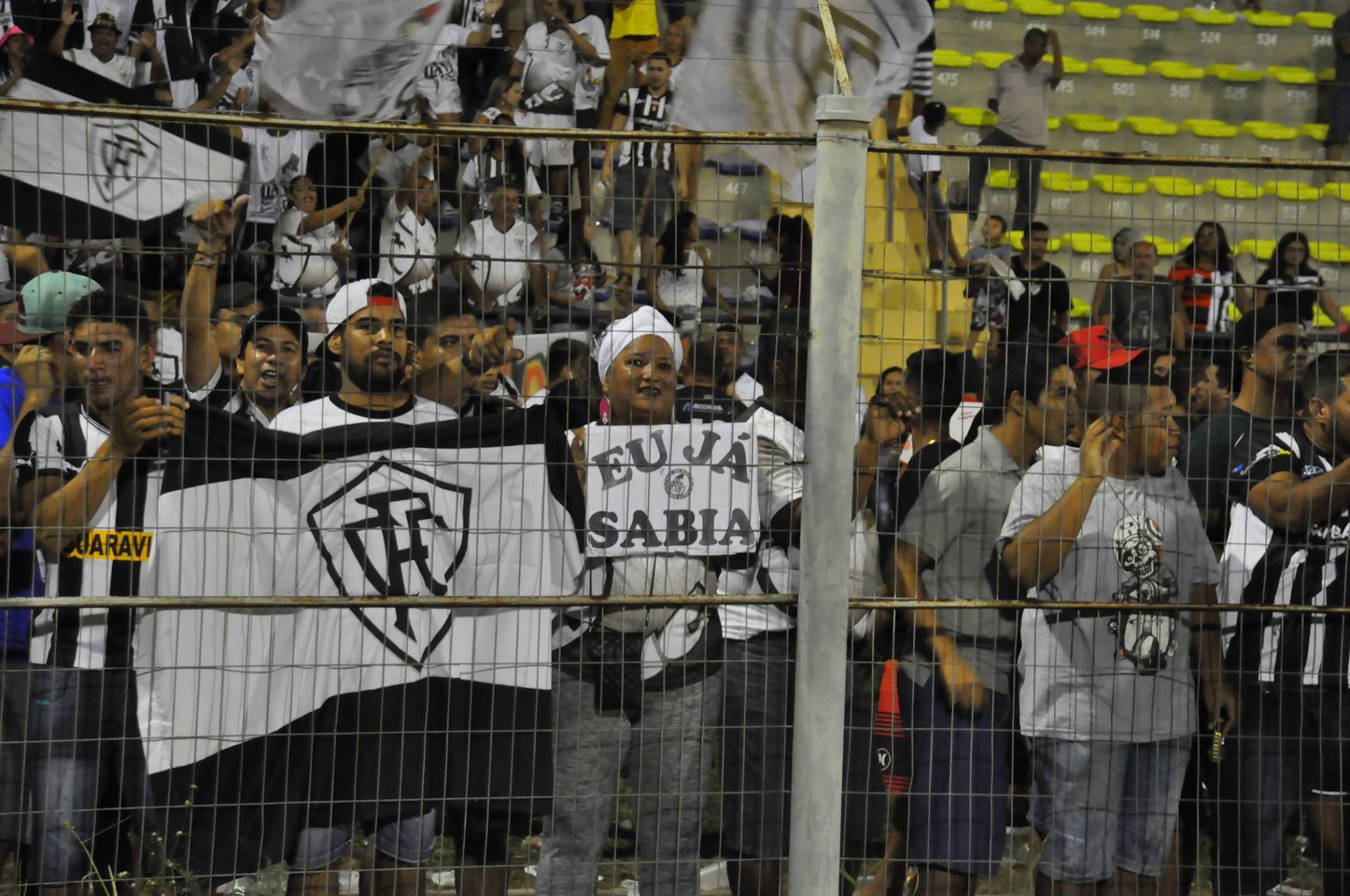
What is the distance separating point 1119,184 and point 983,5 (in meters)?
1.27

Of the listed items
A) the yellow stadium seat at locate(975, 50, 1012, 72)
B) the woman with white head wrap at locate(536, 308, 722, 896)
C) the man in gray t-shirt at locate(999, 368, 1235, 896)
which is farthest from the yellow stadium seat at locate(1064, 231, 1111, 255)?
the woman with white head wrap at locate(536, 308, 722, 896)

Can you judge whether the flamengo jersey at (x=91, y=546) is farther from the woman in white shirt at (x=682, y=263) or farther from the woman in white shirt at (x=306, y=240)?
the woman in white shirt at (x=682, y=263)

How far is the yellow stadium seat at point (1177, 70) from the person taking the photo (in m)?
7.98

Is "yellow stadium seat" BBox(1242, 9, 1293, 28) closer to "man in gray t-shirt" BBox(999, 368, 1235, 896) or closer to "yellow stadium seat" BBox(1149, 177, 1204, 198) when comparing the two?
"yellow stadium seat" BBox(1149, 177, 1204, 198)

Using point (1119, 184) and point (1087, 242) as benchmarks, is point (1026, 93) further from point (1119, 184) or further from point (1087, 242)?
point (1087, 242)

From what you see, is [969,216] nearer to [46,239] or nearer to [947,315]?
[947,315]

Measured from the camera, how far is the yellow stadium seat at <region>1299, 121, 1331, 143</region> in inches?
312

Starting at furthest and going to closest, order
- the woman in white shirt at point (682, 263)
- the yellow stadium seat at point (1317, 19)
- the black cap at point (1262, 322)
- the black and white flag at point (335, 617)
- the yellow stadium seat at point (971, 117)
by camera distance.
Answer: the yellow stadium seat at point (1317, 19) < the yellow stadium seat at point (971, 117) < the black cap at point (1262, 322) < the woman in white shirt at point (682, 263) < the black and white flag at point (335, 617)

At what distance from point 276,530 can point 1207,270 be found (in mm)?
4422

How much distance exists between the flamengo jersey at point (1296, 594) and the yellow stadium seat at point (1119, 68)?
304 cm

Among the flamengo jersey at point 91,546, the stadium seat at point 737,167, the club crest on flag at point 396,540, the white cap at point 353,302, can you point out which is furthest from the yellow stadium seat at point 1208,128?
the flamengo jersey at point 91,546

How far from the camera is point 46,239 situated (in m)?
5.92

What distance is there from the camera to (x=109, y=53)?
6.51m

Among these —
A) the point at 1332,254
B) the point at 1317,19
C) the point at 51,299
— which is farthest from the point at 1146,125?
the point at 51,299
